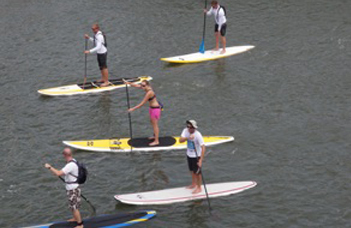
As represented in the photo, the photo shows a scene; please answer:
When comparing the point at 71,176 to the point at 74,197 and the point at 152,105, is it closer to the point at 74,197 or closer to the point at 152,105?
the point at 74,197

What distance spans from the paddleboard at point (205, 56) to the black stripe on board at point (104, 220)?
13.1 meters

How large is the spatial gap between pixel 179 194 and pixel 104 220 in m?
2.59

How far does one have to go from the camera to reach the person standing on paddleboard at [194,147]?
49.4 ft

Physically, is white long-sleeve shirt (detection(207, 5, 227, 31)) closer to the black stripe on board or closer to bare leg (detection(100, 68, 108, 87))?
bare leg (detection(100, 68, 108, 87))

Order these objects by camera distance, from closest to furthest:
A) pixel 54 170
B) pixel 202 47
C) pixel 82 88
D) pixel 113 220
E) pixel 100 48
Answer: pixel 54 170, pixel 113 220, pixel 100 48, pixel 82 88, pixel 202 47

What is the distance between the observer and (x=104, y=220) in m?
15.1

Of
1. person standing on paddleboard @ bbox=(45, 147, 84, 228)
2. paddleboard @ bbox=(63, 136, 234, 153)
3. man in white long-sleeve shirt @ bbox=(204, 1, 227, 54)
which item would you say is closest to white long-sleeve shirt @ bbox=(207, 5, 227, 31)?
man in white long-sleeve shirt @ bbox=(204, 1, 227, 54)

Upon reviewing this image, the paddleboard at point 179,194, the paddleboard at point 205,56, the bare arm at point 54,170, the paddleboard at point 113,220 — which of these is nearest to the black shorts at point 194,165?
the paddleboard at point 179,194

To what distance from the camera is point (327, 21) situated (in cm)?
3144

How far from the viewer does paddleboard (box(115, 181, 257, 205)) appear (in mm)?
16000

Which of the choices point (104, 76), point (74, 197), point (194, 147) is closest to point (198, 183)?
point (194, 147)

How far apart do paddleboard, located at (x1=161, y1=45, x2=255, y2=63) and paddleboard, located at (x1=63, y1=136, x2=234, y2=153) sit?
8.40 metres

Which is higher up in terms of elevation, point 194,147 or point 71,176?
point 194,147

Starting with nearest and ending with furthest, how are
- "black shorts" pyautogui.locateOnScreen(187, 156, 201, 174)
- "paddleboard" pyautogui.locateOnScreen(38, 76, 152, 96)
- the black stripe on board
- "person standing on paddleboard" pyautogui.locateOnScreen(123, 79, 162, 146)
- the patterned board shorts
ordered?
the patterned board shorts → the black stripe on board → "black shorts" pyautogui.locateOnScreen(187, 156, 201, 174) → "person standing on paddleboard" pyautogui.locateOnScreen(123, 79, 162, 146) → "paddleboard" pyautogui.locateOnScreen(38, 76, 152, 96)
